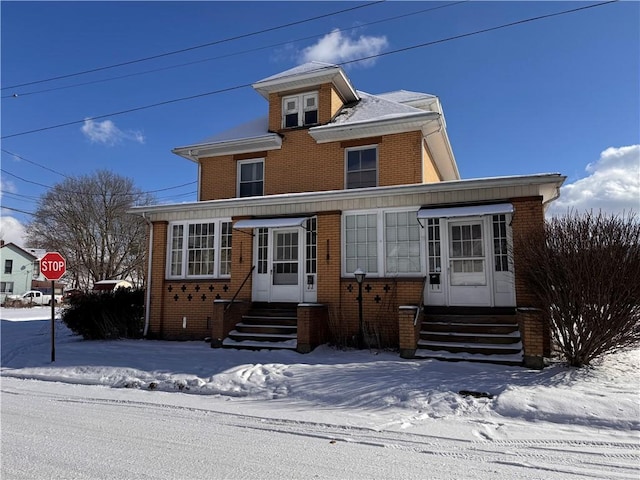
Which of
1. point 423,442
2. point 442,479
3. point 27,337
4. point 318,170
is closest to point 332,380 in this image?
point 423,442

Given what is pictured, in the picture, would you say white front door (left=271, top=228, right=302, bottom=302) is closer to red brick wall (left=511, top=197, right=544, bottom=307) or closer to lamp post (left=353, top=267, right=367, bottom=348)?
lamp post (left=353, top=267, right=367, bottom=348)

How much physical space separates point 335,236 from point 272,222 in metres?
1.71

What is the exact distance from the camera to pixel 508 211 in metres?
9.70

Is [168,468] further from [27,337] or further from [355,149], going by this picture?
[27,337]

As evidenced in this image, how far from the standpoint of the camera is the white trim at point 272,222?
1172 cm

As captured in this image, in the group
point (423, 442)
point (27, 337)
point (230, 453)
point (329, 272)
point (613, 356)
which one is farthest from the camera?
point (27, 337)

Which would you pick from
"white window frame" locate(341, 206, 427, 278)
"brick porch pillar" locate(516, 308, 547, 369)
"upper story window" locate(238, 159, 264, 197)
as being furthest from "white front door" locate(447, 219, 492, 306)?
"upper story window" locate(238, 159, 264, 197)

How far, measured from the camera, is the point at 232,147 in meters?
A: 15.8

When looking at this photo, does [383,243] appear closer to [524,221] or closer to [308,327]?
[308,327]

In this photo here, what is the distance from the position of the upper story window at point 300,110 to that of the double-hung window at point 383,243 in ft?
17.5

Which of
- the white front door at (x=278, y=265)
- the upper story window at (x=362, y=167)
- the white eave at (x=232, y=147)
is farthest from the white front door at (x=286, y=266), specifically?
the white eave at (x=232, y=147)

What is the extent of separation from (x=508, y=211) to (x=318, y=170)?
22.1 ft

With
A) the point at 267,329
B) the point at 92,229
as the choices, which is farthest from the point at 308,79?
the point at 92,229

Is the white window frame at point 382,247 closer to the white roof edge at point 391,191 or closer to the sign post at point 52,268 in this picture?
the white roof edge at point 391,191
